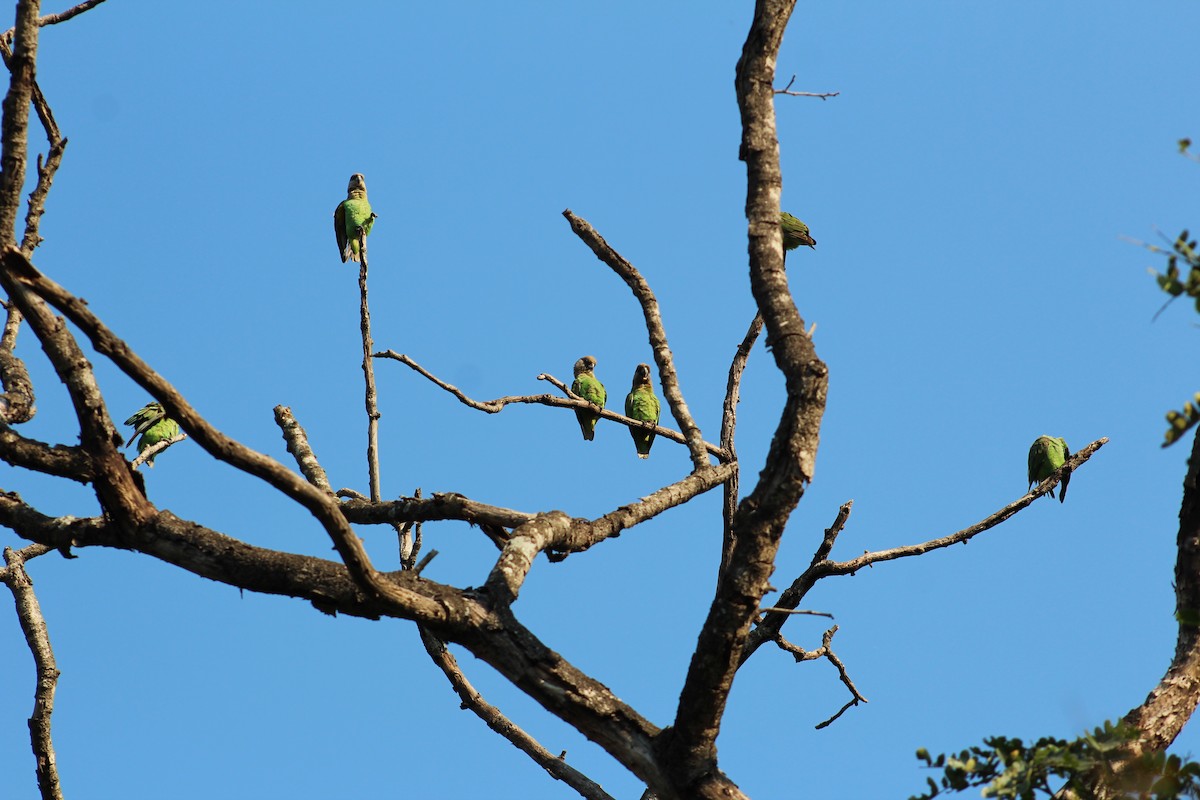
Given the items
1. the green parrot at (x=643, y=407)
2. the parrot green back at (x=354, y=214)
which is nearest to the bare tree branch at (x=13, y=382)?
the parrot green back at (x=354, y=214)

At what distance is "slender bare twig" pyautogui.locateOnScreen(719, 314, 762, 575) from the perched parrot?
3.47m

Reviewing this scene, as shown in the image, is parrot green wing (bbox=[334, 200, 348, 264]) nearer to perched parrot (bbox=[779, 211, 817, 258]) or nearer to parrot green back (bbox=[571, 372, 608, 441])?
parrot green back (bbox=[571, 372, 608, 441])

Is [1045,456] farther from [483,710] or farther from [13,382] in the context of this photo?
[13,382]

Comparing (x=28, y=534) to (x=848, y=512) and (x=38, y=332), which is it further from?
(x=848, y=512)

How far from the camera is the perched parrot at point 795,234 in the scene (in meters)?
9.41

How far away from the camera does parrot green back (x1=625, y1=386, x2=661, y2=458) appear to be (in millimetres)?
10250

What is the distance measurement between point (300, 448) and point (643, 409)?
5544 millimetres

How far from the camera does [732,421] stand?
233 inches

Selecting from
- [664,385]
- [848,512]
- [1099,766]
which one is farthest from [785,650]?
[1099,766]

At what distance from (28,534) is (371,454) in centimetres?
207

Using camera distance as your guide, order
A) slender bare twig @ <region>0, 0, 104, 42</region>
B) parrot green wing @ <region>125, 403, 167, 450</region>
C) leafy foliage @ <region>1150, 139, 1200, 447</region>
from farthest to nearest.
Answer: parrot green wing @ <region>125, 403, 167, 450</region> < slender bare twig @ <region>0, 0, 104, 42</region> < leafy foliage @ <region>1150, 139, 1200, 447</region>

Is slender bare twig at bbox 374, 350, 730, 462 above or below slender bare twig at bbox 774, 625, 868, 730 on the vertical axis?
above

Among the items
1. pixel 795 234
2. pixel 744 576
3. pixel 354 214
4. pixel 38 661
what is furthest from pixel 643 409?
pixel 744 576

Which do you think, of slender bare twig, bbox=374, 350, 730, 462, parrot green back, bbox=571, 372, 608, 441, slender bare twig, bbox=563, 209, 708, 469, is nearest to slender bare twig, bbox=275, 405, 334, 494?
slender bare twig, bbox=374, 350, 730, 462
